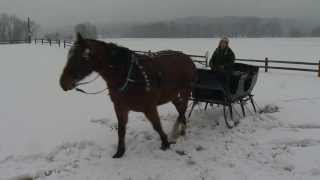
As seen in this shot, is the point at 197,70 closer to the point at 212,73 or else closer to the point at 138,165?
the point at 212,73

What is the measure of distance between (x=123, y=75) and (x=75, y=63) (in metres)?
0.74

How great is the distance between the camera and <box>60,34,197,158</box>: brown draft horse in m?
5.32

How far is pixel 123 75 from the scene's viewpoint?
18.6 feet

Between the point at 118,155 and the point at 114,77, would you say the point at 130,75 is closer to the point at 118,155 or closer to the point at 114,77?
the point at 114,77

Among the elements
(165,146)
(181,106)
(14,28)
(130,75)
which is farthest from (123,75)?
(14,28)

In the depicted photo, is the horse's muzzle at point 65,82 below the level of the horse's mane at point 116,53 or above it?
below

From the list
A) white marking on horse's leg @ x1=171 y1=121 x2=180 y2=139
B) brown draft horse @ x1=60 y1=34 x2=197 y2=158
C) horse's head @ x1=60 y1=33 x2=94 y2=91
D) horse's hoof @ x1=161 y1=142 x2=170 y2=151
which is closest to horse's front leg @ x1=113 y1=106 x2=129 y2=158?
brown draft horse @ x1=60 y1=34 x2=197 y2=158

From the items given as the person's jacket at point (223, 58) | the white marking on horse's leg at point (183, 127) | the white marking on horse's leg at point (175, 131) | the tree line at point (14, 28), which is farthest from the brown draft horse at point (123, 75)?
the tree line at point (14, 28)

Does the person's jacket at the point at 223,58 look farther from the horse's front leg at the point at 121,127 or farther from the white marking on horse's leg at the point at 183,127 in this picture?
the horse's front leg at the point at 121,127

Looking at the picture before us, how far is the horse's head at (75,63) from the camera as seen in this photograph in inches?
208

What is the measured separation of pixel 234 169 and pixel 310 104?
4.62m

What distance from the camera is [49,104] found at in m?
10.7

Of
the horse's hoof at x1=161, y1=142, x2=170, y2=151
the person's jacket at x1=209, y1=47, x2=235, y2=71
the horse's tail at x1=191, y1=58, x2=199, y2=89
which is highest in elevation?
the person's jacket at x1=209, y1=47, x2=235, y2=71

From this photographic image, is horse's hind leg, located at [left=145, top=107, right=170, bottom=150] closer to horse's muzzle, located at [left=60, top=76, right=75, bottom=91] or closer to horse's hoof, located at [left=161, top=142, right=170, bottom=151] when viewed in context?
horse's hoof, located at [left=161, top=142, right=170, bottom=151]
